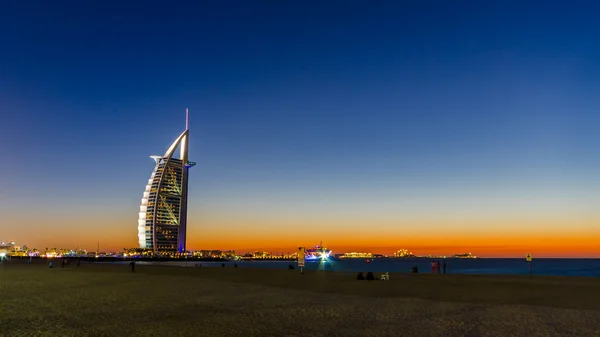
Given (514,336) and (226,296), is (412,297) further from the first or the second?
(514,336)

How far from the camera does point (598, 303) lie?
816 inches

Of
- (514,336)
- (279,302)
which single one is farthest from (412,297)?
(514,336)

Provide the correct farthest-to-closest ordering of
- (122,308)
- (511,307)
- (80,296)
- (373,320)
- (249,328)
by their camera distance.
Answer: (80,296)
(511,307)
(122,308)
(373,320)
(249,328)

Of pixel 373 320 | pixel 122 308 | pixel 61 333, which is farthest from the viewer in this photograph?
pixel 122 308

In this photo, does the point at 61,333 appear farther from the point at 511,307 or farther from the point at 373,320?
the point at 511,307

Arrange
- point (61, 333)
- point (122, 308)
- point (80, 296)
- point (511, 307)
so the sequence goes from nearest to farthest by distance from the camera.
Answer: point (61, 333) < point (122, 308) < point (511, 307) < point (80, 296)

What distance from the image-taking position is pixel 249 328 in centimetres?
1331

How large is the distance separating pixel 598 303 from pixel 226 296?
1695cm

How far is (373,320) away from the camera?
15086 mm

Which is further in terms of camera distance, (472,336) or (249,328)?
Answer: (249,328)

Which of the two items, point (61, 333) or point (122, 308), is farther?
point (122, 308)

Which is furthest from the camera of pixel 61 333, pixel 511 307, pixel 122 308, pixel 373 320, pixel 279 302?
pixel 279 302

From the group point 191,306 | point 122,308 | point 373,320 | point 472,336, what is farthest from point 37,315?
point 472,336

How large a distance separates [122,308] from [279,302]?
252 inches
